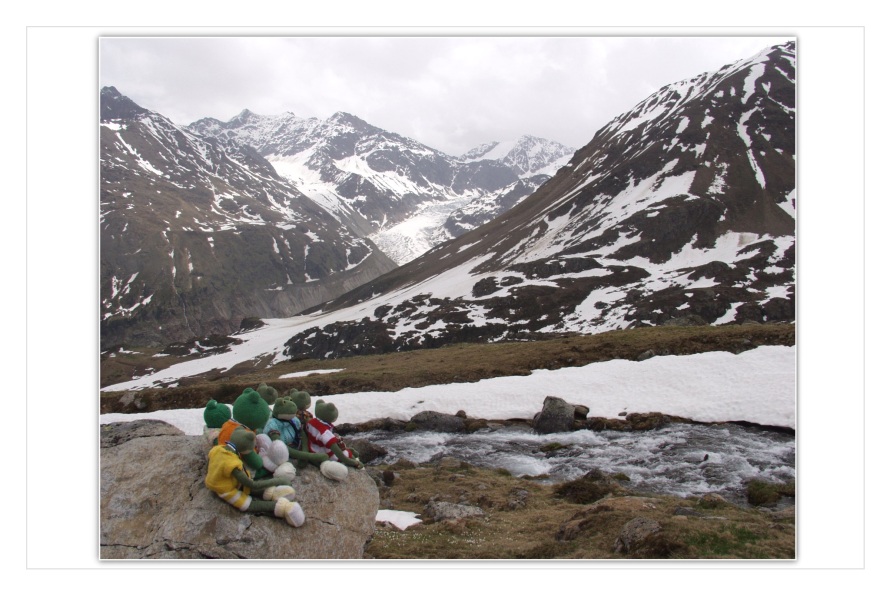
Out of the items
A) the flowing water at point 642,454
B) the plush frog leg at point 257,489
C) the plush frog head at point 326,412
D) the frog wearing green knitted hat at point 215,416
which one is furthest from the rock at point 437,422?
the plush frog leg at point 257,489

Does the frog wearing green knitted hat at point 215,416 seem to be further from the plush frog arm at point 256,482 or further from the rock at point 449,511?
the rock at point 449,511

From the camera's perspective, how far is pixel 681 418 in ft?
88.0

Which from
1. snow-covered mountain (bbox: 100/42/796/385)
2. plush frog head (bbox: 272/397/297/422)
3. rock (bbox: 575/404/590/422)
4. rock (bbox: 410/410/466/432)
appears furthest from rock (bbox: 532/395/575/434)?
snow-covered mountain (bbox: 100/42/796/385)

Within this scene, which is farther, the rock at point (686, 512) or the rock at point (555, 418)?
the rock at point (555, 418)

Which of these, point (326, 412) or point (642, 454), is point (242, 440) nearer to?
point (326, 412)

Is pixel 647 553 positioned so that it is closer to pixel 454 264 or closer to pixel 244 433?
pixel 244 433

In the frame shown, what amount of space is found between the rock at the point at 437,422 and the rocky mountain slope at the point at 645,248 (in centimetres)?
4189

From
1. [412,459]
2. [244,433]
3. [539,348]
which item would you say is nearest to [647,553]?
[244,433]

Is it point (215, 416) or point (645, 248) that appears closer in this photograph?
point (215, 416)

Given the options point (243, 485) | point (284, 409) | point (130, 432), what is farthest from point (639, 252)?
point (243, 485)

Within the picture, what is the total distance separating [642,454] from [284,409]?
1672 cm

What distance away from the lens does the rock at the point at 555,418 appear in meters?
27.8

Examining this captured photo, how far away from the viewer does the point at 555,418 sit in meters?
28.0

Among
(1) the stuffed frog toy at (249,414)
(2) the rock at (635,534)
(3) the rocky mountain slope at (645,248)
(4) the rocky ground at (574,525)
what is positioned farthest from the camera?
(3) the rocky mountain slope at (645,248)
